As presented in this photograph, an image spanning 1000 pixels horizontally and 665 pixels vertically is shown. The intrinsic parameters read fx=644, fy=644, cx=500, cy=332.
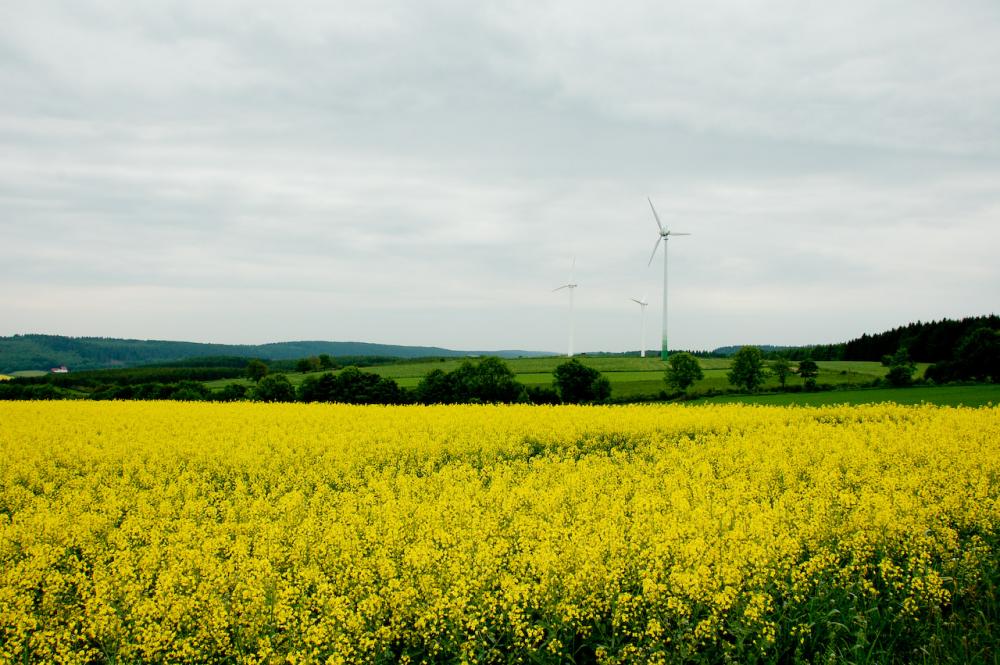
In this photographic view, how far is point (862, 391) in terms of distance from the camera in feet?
192

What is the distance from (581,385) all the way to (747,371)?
2102cm

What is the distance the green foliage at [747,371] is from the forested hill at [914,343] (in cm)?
1516

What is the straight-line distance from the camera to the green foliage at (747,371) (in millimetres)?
72312

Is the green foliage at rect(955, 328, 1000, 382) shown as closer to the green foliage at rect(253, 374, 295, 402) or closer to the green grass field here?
the green grass field

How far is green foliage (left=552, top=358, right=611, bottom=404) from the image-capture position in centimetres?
6475

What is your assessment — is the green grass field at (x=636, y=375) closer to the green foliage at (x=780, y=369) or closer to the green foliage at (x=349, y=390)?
the green foliage at (x=780, y=369)

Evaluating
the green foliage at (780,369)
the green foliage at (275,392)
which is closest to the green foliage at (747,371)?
the green foliage at (780,369)

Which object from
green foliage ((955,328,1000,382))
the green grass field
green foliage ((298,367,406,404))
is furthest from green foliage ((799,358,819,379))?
green foliage ((298,367,406,404))

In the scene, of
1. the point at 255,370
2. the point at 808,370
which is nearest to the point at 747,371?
the point at 808,370

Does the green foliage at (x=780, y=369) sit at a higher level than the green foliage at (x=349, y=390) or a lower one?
higher

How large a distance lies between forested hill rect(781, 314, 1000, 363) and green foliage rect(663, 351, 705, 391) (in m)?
20.4

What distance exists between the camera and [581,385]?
6506 centimetres

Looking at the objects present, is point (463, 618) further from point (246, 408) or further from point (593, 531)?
point (246, 408)

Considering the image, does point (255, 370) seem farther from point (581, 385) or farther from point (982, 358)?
point (982, 358)
